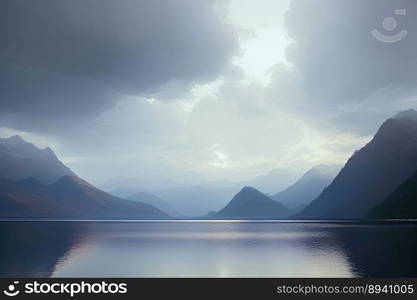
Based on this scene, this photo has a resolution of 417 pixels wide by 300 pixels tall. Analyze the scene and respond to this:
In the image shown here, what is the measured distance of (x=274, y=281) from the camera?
2945 centimetres

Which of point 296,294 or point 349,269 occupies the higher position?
point 349,269

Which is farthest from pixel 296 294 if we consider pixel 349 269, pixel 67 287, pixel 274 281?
pixel 349 269

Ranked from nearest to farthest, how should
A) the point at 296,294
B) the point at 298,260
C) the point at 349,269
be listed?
the point at 296,294
the point at 349,269
the point at 298,260

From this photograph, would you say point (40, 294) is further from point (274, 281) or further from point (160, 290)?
point (274, 281)

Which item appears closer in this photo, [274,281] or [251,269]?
[274,281]

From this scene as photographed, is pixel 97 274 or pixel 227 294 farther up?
pixel 97 274

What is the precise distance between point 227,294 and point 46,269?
113ft

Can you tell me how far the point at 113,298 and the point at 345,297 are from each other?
15.0 m

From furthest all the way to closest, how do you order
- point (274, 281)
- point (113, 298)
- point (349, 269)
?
1. point (349, 269)
2. point (274, 281)
3. point (113, 298)

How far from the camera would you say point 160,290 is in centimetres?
2630

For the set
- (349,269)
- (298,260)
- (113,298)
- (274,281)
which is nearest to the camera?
(113,298)

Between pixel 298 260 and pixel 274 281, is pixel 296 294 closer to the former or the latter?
pixel 274 281

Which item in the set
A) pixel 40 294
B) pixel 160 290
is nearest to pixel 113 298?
pixel 160 290

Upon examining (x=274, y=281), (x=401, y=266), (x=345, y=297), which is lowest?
(x=345, y=297)
